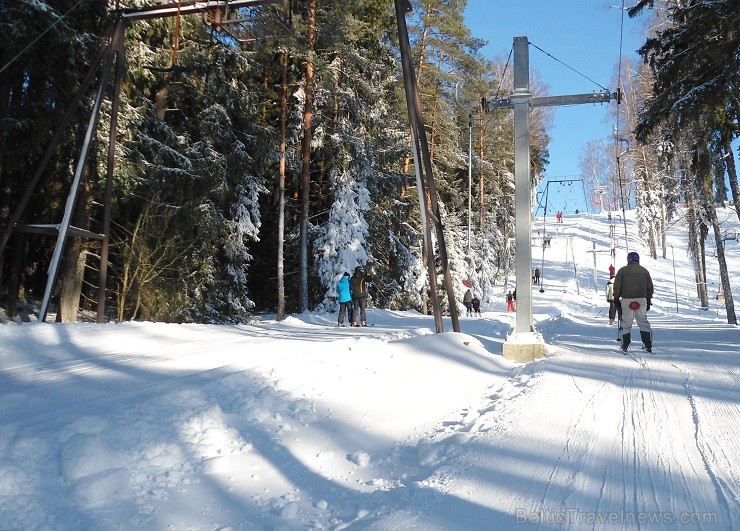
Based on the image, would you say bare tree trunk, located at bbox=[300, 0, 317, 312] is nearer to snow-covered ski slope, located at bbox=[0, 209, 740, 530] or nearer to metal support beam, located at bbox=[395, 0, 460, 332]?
metal support beam, located at bbox=[395, 0, 460, 332]

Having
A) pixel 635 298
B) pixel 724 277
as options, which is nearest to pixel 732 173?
pixel 724 277

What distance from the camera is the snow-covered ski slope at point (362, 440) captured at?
3.86 metres

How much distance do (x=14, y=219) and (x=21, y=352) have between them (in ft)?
12.4

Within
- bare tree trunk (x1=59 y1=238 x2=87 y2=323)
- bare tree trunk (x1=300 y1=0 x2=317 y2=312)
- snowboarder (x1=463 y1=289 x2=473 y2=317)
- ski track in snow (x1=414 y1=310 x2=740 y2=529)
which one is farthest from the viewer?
snowboarder (x1=463 y1=289 x2=473 y2=317)

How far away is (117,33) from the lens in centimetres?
1252

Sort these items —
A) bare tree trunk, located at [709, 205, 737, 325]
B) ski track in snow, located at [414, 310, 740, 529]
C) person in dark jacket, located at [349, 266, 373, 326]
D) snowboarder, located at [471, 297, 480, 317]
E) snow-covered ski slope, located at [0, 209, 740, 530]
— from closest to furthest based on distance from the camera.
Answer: ski track in snow, located at [414, 310, 740, 529]
snow-covered ski slope, located at [0, 209, 740, 530]
person in dark jacket, located at [349, 266, 373, 326]
bare tree trunk, located at [709, 205, 737, 325]
snowboarder, located at [471, 297, 480, 317]

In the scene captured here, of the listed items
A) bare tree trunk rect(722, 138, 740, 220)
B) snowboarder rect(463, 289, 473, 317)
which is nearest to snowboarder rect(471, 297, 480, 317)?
snowboarder rect(463, 289, 473, 317)

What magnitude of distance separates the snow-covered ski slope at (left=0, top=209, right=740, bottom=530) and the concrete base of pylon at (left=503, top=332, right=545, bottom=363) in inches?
28.3

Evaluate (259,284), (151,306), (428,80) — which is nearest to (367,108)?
(428,80)

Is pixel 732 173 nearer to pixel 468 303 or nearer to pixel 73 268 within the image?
pixel 468 303

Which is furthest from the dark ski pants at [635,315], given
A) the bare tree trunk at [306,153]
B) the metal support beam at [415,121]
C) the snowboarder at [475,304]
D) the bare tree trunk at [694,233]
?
the snowboarder at [475,304]

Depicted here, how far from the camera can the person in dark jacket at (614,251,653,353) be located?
33.4 feet

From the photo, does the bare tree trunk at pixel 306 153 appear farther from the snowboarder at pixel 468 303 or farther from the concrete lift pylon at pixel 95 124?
the snowboarder at pixel 468 303

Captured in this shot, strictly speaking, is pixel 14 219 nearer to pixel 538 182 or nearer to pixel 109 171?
pixel 109 171
